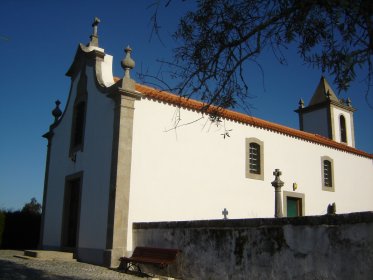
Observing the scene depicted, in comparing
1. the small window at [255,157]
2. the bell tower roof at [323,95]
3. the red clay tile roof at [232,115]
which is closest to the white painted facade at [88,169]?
the red clay tile roof at [232,115]

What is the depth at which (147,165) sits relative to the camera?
1177 centimetres

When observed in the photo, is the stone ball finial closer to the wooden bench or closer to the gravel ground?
the wooden bench

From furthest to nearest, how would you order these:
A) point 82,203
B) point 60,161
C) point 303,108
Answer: point 303,108 → point 60,161 → point 82,203

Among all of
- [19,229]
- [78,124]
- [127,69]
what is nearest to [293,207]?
[127,69]

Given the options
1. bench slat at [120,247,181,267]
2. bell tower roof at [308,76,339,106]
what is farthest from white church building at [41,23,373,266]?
bell tower roof at [308,76,339,106]

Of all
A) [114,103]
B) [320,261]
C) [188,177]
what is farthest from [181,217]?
[320,261]

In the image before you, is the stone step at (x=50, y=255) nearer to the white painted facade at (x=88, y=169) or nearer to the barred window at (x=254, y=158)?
the white painted facade at (x=88, y=169)

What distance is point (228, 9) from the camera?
538 cm

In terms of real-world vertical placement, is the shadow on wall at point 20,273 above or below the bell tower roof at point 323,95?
below

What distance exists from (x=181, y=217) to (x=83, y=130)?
448cm

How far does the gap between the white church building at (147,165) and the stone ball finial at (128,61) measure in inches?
1.9

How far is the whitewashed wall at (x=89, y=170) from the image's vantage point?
11656mm

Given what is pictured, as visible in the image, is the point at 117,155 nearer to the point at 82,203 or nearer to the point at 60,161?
the point at 82,203

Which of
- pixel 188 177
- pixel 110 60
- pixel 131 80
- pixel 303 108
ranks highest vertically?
pixel 303 108
